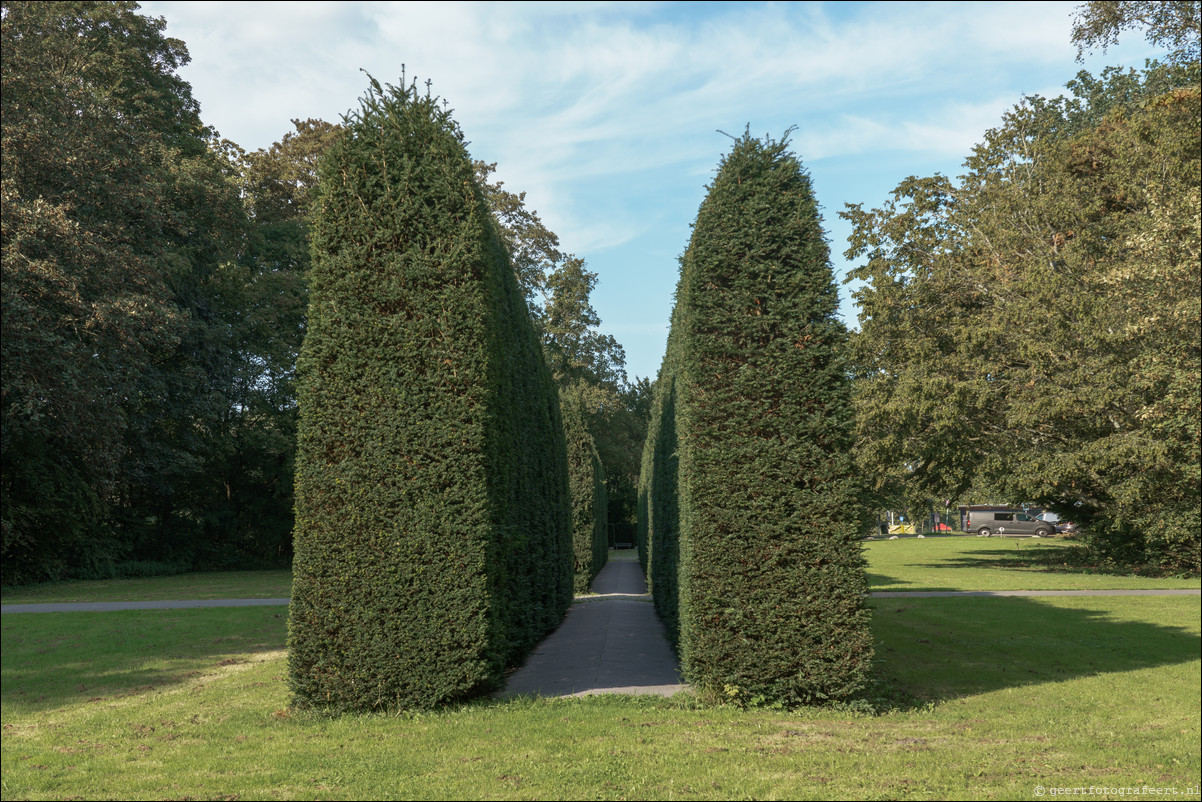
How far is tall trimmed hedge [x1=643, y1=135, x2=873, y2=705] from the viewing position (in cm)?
714

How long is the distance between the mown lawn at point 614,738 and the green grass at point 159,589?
10.1m

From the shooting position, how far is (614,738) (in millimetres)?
6117

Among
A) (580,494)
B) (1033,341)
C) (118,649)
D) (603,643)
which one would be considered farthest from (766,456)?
(1033,341)

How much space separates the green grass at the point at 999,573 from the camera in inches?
777

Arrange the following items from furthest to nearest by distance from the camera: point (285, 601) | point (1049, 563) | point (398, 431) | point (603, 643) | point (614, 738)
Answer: point (1049, 563)
point (285, 601)
point (603, 643)
point (398, 431)
point (614, 738)

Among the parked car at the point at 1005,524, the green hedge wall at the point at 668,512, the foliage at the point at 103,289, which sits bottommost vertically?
the parked car at the point at 1005,524

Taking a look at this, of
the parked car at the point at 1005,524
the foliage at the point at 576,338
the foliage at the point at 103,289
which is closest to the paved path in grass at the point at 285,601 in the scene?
the foliage at the point at 103,289

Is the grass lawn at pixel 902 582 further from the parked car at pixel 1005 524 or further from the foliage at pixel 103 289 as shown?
the parked car at pixel 1005 524

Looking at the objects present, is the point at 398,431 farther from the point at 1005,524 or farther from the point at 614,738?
the point at 1005,524

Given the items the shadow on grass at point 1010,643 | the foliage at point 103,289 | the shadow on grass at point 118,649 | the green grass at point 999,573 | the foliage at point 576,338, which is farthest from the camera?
the foliage at point 576,338

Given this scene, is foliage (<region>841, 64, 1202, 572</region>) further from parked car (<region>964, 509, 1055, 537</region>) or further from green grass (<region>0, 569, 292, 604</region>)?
parked car (<region>964, 509, 1055, 537</region>)

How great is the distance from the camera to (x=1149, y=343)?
1736 cm

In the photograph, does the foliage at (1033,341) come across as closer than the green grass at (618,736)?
No

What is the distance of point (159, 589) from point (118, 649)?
42.9ft
